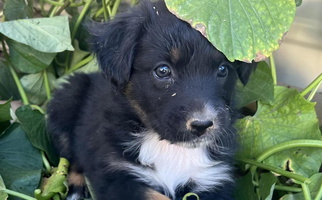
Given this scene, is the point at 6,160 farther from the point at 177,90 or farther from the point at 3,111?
the point at 177,90

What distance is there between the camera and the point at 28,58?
3.32 m

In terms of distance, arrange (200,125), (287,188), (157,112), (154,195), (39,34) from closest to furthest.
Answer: (200,125), (157,112), (154,195), (287,188), (39,34)

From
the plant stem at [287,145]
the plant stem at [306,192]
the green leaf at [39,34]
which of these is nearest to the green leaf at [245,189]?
the plant stem at [287,145]

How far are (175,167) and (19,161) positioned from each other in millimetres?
853

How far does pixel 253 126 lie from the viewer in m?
2.84

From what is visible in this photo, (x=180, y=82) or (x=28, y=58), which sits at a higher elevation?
(x=180, y=82)

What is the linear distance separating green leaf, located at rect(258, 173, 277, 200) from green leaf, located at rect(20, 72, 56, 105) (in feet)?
5.03

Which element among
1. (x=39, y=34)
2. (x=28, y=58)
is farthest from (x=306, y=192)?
(x=28, y=58)

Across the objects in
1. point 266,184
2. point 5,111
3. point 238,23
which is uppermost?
point 238,23

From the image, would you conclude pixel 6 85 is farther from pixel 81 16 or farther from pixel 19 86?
pixel 81 16

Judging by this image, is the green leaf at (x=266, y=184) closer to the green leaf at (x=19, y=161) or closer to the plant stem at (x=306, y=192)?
the plant stem at (x=306, y=192)

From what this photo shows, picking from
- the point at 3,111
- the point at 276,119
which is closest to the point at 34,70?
the point at 3,111

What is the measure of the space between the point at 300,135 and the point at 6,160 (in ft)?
4.87

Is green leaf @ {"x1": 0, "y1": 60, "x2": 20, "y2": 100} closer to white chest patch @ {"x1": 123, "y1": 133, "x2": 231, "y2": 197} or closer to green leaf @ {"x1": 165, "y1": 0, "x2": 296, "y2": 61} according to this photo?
white chest patch @ {"x1": 123, "y1": 133, "x2": 231, "y2": 197}
